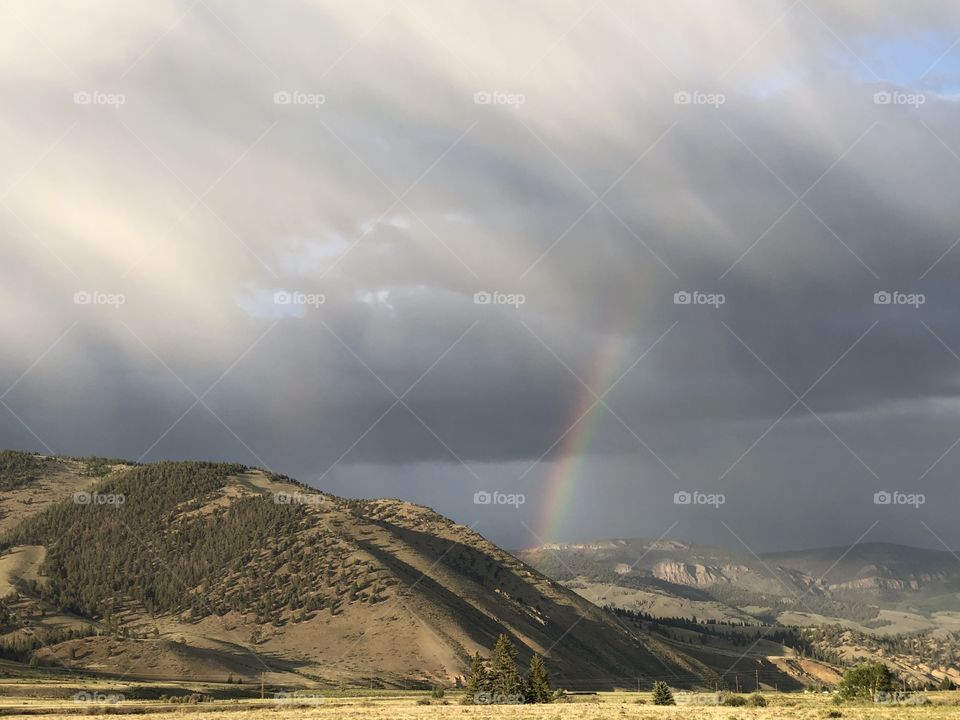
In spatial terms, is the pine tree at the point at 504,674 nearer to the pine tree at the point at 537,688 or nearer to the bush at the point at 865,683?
the pine tree at the point at 537,688

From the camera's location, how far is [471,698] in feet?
381

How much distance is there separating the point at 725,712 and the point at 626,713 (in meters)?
7.43

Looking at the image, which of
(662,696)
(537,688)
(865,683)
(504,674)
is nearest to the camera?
(537,688)

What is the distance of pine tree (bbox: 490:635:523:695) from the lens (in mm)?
118000

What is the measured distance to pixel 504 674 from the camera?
123000 mm

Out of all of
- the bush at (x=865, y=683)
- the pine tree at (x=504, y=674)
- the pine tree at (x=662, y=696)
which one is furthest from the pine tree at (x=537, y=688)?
the bush at (x=865, y=683)

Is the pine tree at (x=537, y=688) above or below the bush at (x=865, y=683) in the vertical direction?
below

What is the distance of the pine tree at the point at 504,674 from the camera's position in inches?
4646

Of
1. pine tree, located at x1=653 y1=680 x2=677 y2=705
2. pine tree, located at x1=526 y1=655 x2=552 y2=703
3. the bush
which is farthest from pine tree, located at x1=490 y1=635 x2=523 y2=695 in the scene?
the bush

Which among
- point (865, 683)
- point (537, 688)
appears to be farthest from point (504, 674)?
point (865, 683)

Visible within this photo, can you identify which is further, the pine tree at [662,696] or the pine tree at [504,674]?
the pine tree at [662,696]

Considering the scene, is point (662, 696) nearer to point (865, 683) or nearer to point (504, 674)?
point (504, 674)

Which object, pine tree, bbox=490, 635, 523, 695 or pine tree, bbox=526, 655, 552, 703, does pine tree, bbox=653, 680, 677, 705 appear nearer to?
pine tree, bbox=526, 655, 552, 703

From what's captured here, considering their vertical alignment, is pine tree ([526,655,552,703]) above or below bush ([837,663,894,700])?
below
